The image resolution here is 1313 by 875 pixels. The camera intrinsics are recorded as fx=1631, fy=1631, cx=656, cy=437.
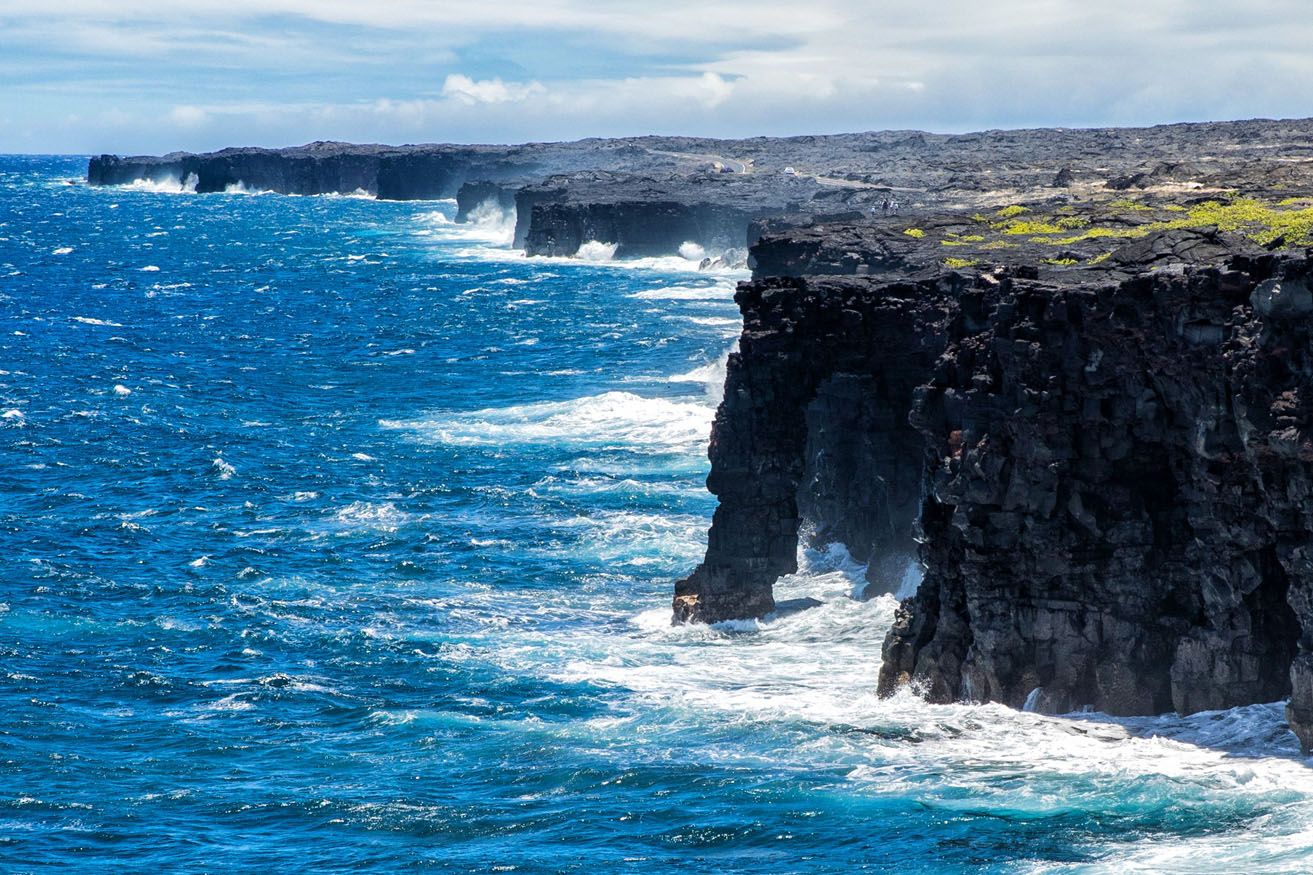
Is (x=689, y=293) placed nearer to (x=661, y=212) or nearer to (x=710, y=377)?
(x=661, y=212)

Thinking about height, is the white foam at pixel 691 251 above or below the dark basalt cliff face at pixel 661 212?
below

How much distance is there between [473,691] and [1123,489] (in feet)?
61.8

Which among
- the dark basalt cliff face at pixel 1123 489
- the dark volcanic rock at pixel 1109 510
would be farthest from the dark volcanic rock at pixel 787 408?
the dark volcanic rock at pixel 1109 510

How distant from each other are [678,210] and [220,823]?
459 feet

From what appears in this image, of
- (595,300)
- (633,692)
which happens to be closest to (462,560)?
(633,692)

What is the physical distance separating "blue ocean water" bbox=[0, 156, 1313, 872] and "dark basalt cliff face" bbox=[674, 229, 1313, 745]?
1463mm

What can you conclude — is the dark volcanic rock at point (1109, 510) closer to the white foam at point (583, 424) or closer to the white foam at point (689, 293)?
the white foam at point (583, 424)

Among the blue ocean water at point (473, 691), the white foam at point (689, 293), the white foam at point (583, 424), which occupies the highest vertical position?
the white foam at point (689, 293)

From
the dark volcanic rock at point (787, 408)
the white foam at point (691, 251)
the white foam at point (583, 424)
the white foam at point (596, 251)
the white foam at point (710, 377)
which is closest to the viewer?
the dark volcanic rock at point (787, 408)

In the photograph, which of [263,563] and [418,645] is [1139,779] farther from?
[263,563]

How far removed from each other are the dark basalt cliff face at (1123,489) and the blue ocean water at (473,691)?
1.46 m

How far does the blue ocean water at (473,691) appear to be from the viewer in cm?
3491

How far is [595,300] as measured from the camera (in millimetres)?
141875

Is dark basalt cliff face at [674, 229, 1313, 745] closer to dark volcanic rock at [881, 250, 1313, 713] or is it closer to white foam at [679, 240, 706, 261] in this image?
dark volcanic rock at [881, 250, 1313, 713]
